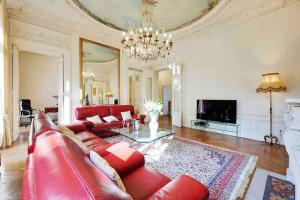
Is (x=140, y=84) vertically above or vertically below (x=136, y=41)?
below

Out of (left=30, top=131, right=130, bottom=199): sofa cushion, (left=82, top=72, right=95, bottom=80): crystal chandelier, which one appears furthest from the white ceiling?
(left=30, top=131, right=130, bottom=199): sofa cushion

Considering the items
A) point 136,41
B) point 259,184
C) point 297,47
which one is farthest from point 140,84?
point 259,184

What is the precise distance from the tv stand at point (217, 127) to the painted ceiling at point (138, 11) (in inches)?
130

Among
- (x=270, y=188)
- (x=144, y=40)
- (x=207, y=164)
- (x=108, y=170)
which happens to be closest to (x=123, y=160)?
(x=108, y=170)

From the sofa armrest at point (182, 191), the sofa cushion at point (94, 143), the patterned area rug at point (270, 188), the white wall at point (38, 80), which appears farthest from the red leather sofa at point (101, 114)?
the white wall at point (38, 80)

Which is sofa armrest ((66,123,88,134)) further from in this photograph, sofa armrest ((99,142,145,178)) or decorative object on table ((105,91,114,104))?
decorative object on table ((105,91,114,104))

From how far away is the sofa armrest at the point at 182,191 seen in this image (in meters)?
0.92

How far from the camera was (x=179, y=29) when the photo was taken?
17.2 ft

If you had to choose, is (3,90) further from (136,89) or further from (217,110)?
(217,110)

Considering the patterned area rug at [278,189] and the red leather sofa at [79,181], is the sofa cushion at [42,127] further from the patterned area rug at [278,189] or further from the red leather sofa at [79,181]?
the patterned area rug at [278,189]

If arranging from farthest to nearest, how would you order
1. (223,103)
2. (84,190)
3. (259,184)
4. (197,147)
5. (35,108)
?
1. (35,108)
2. (223,103)
3. (197,147)
4. (259,184)
5. (84,190)

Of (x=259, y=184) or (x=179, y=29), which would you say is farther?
(x=179, y=29)

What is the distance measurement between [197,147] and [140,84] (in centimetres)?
466

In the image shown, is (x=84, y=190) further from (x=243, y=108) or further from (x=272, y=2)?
(x=272, y=2)
